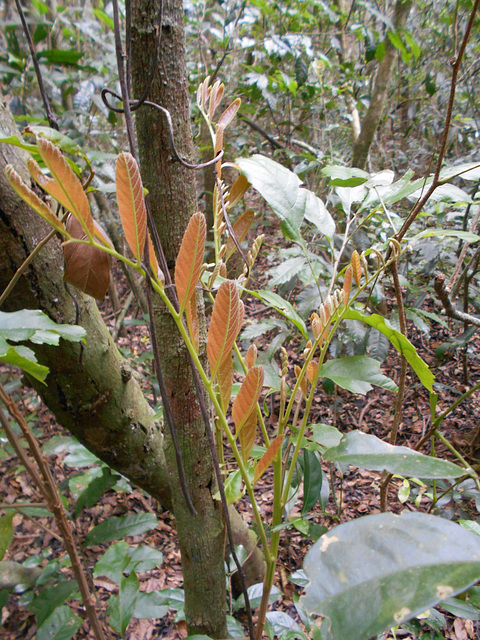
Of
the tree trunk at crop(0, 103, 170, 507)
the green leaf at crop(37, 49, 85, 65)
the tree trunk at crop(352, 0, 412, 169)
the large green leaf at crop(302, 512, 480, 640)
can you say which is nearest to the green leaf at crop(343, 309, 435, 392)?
the large green leaf at crop(302, 512, 480, 640)

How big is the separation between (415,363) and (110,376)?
659 millimetres

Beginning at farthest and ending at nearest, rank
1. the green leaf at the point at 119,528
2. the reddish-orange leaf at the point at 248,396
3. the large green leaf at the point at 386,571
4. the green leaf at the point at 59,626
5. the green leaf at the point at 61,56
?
the green leaf at the point at 61,56
the green leaf at the point at 119,528
the green leaf at the point at 59,626
the reddish-orange leaf at the point at 248,396
the large green leaf at the point at 386,571

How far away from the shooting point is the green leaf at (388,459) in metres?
0.33

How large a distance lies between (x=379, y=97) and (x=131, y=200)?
2.79 metres

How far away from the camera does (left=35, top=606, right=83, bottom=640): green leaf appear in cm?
82

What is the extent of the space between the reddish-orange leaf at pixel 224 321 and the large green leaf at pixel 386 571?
0.62 feet

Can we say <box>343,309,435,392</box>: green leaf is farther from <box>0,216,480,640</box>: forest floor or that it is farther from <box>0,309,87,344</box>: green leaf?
<box>0,216,480,640</box>: forest floor

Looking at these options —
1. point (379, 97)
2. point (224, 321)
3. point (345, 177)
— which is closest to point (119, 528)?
point (224, 321)

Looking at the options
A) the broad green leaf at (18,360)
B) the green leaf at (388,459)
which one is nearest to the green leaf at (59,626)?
the broad green leaf at (18,360)

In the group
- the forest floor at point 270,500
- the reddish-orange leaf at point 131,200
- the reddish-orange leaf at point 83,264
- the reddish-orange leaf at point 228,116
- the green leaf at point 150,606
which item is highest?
the reddish-orange leaf at point 228,116

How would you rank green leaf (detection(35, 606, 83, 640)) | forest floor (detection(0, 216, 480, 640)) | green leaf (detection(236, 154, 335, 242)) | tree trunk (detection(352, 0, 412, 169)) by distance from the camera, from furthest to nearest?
1. tree trunk (detection(352, 0, 412, 169))
2. forest floor (detection(0, 216, 480, 640))
3. green leaf (detection(35, 606, 83, 640))
4. green leaf (detection(236, 154, 335, 242))

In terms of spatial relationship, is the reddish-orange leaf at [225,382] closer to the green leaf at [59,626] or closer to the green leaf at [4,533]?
the green leaf at [4,533]

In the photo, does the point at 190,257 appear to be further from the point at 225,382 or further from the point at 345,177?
the point at 345,177

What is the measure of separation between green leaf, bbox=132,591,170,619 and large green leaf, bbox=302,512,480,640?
782 mm
